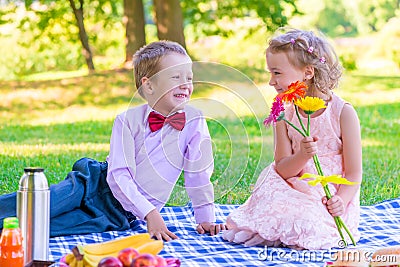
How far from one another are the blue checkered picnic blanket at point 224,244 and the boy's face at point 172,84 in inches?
25.2

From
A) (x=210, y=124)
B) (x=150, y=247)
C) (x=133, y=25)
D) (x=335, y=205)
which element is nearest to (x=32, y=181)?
(x=150, y=247)

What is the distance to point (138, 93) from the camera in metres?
3.88

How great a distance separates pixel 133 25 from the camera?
10.9m

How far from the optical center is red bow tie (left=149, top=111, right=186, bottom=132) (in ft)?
12.6

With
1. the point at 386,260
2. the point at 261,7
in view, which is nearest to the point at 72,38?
the point at 261,7

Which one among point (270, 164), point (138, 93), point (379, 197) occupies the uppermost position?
point (138, 93)

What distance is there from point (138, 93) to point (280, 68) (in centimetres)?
73

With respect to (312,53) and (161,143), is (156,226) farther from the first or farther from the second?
(312,53)

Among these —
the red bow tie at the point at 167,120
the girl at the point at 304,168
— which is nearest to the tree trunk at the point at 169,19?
the red bow tie at the point at 167,120

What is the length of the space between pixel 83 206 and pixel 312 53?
1.41 m

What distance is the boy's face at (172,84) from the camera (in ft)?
12.3

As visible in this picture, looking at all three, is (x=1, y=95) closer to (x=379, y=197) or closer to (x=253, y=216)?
(x=379, y=197)

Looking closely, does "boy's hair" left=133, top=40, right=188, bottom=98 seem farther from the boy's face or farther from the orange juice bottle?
the orange juice bottle

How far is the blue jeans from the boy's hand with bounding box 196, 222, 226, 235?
0.37 m
